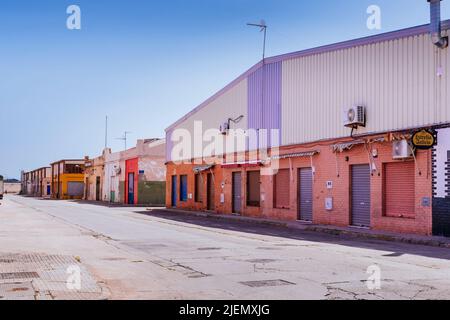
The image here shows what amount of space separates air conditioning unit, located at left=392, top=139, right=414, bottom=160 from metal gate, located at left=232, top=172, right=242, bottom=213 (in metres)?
13.7

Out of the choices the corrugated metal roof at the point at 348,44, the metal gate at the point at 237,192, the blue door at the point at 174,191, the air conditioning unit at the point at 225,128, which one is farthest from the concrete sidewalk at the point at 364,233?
the blue door at the point at 174,191

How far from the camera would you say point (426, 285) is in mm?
8773

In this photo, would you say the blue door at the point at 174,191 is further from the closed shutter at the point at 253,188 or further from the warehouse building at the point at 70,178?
the warehouse building at the point at 70,178

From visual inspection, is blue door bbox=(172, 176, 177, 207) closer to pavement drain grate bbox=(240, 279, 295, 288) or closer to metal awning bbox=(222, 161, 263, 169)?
metal awning bbox=(222, 161, 263, 169)

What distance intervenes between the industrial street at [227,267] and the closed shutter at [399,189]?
2.53m

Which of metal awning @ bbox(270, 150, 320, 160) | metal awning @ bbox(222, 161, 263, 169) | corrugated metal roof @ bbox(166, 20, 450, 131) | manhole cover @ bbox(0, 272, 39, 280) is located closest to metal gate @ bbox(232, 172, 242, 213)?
metal awning @ bbox(222, 161, 263, 169)

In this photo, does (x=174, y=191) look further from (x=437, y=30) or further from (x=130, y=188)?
(x=437, y=30)

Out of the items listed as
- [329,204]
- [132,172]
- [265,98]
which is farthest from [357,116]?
[132,172]

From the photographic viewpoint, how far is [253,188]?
30.3 metres

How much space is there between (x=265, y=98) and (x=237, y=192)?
20.6 ft

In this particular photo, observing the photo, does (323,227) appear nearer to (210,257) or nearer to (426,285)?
(210,257)

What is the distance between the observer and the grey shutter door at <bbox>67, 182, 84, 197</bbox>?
86.2 meters

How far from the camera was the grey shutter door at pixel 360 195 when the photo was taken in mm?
21016
